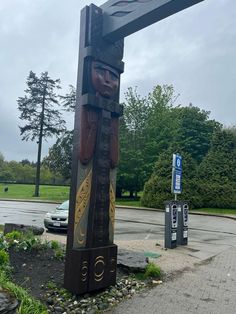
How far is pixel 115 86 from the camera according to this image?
5754 millimetres

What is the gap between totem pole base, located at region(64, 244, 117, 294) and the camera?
4934 millimetres

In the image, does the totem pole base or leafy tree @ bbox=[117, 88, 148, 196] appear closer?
the totem pole base

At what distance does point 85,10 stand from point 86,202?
3.08 metres

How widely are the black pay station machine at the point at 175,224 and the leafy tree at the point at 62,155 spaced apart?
33.3 meters

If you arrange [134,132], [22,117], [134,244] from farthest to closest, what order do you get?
1. [22,117]
2. [134,132]
3. [134,244]

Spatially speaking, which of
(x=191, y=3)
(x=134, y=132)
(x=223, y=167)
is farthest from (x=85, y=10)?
(x=134, y=132)

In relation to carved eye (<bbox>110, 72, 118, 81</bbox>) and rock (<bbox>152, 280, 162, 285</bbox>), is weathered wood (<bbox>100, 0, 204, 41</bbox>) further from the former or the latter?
rock (<bbox>152, 280, 162, 285</bbox>)

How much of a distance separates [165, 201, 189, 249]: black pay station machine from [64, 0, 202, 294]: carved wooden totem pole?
183 inches

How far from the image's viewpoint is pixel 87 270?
5.04 meters

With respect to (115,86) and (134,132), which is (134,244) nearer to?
(115,86)

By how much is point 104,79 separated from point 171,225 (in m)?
5.74

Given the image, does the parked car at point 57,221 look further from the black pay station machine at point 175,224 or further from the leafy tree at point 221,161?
the leafy tree at point 221,161

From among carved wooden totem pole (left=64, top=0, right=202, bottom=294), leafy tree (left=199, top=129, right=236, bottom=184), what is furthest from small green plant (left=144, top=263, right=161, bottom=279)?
leafy tree (left=199, top=129, right=236, bottom=184)

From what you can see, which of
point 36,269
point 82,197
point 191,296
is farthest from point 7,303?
point 191,296
